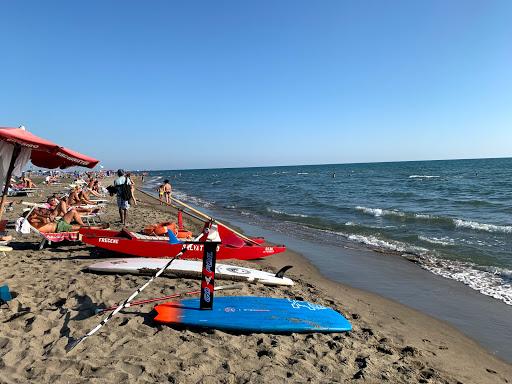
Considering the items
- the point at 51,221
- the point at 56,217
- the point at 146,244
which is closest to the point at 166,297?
the point at 146,244

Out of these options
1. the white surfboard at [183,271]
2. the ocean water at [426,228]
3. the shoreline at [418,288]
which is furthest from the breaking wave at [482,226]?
the white surfboard at [183,271]

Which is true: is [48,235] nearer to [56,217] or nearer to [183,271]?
[56,217]

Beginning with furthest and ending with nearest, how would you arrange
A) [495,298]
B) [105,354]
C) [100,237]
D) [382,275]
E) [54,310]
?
[382,275]
[100,237]
[495,298]
[54,310]
[105,354]

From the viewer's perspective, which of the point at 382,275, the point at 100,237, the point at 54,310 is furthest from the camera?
the point at 382,275

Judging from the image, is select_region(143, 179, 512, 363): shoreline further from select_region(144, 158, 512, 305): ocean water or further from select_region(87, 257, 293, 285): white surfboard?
select_region(87, 257, 293, 285): white surfboard

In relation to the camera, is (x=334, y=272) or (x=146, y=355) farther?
(x=334, y=272)

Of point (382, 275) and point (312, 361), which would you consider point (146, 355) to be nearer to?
point (312, 361)

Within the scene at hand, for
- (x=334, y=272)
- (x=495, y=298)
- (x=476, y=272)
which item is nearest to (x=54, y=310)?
(x=334, y=272)

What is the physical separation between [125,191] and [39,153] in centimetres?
612

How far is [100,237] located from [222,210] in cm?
1515

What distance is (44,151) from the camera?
5.71m

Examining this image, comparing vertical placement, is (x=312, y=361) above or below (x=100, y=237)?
below

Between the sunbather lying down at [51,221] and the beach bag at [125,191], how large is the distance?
1924mm

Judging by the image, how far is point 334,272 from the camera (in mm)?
9242
